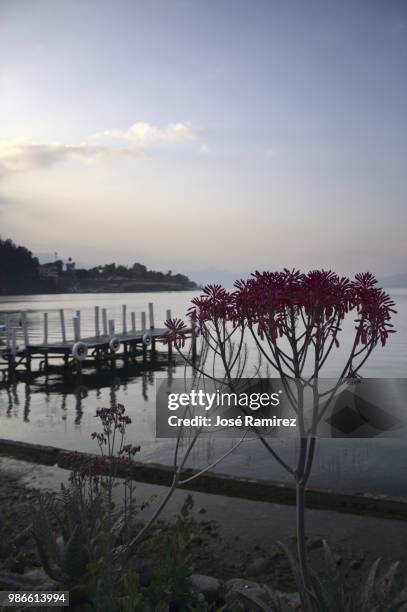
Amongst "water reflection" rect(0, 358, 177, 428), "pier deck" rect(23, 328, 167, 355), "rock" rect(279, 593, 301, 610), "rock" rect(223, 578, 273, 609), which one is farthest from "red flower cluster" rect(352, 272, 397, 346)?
"pier deck" rect(23, 328, 167, 355)

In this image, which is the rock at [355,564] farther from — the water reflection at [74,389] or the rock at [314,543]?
the water reflection at [74,389]

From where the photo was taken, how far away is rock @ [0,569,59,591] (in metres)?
5.28

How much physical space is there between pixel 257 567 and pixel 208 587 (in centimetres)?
126

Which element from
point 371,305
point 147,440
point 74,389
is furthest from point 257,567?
point 74,389

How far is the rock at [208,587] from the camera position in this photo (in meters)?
5.71

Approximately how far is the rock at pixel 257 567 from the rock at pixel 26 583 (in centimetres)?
257

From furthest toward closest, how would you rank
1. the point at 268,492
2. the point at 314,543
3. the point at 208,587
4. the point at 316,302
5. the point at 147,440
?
the point at 147,440 → the point at 268,492 → the point at 314,543 → the point at 208,587 → the point at 316,302

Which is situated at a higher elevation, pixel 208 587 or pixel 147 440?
pixel 208 587

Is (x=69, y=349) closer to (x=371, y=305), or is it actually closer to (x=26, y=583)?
(x=26, y=583)

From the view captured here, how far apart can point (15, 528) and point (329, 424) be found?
41.4ft

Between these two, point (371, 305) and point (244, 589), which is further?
point (244, 589)

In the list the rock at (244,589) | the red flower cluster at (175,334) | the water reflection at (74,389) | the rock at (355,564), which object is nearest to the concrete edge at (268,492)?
the rock at (355,564)

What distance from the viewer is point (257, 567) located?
22.5ft

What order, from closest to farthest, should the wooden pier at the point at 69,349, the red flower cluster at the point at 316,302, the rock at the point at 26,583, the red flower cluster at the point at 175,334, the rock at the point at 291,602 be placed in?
the red flower cluster at the point at 316,302
the rock at the point at 291,602
the red flower cluster at the point at 175,334
the rock at the point at 26,583
the wooden pier at the point at 69,349
